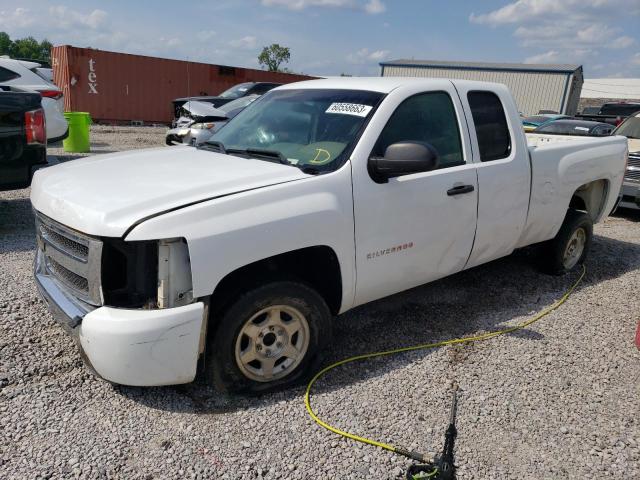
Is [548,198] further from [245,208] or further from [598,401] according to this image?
[245,208]

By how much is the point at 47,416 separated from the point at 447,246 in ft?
9.08

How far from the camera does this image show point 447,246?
12.8 ft

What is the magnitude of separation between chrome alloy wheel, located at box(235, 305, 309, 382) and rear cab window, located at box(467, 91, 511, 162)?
78.5 inches

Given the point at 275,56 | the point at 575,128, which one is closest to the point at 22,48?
the point at 275,56

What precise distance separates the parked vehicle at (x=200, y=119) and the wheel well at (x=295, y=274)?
6502 mm

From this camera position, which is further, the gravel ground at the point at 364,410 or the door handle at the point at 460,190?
the door handle at the point at 460,190

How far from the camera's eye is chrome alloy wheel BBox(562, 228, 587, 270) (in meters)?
5.50

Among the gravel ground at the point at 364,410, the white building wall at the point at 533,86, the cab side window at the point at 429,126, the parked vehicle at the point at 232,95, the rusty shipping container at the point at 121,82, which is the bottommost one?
the gravel ground at the point at 364,410

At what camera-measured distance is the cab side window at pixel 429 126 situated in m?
3.56

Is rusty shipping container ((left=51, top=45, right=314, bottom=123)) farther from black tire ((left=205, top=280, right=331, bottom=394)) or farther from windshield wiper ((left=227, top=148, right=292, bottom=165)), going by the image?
black tire ((left=205, top=280, right=331, bottom=394))

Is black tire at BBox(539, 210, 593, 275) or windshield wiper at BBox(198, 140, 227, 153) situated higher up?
windshield wiper at BBox(198, 140, 227, 153)

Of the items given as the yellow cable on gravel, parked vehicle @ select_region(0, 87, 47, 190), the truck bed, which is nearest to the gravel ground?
the yellow cable on gravel

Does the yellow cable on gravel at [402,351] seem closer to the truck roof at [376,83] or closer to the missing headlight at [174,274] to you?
the missing headlight at [174,274]

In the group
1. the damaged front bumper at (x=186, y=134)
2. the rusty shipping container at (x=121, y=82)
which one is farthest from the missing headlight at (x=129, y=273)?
the rusty shipping container at (x=121, y=82)
